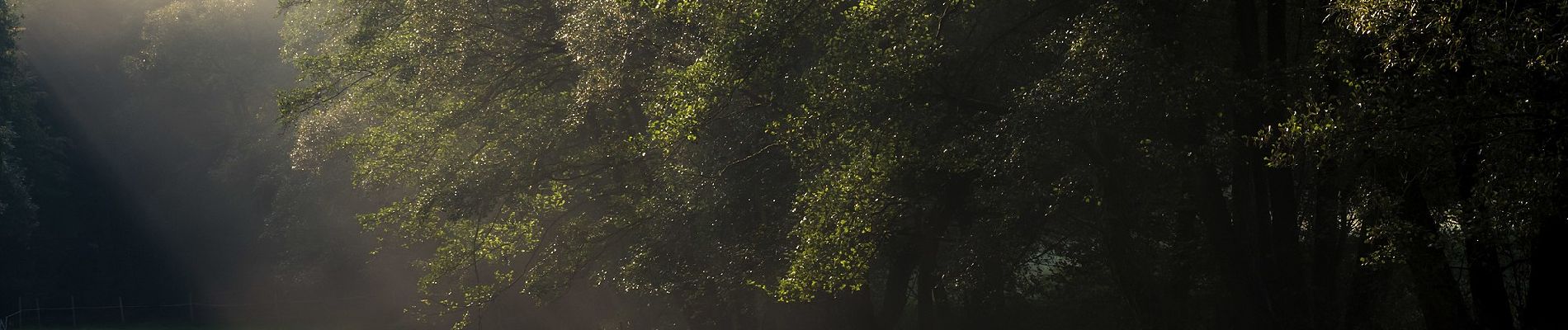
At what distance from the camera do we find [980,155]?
14508mm

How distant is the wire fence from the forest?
2452cm

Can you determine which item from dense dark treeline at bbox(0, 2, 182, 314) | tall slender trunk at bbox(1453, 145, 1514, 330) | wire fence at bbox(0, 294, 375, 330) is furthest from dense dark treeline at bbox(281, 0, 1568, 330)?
wire fence at bbox(0, 294, 375, 330)

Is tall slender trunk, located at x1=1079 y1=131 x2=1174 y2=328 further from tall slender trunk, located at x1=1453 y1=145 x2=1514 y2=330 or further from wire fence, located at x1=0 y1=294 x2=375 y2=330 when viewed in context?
wire fence, located at x1=0 y1=294 x2=375 y2=330

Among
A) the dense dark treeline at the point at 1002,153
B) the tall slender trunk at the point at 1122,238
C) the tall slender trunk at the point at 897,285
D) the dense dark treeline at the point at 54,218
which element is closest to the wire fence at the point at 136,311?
the dense dark treeline at the point at 54,218

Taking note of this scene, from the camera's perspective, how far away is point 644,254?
20609 millimetres

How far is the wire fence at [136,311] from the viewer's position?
50.8m

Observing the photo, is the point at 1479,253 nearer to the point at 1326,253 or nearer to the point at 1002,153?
the point at 1002,153

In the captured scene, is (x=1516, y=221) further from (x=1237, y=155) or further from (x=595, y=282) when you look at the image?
(x=595, y=282)

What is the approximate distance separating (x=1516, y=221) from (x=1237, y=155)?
4082 millimetres

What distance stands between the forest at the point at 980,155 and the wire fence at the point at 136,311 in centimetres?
2452

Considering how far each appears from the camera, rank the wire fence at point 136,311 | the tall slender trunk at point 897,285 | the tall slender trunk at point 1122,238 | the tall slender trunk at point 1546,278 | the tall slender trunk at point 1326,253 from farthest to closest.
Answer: the wire fence at point 136,311
the tall slender trunk at point 897,285
the tall slender trunk at point 1326,253
the tall slender trunk at point 1122,238
the tall slender trunk at point 1546,278

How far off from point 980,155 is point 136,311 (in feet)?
160

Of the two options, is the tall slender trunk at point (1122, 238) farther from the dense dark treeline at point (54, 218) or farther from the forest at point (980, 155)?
the dense dark treeline at point (54, 218)

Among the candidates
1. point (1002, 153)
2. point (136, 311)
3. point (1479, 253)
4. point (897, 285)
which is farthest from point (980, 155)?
point (136, 311)
